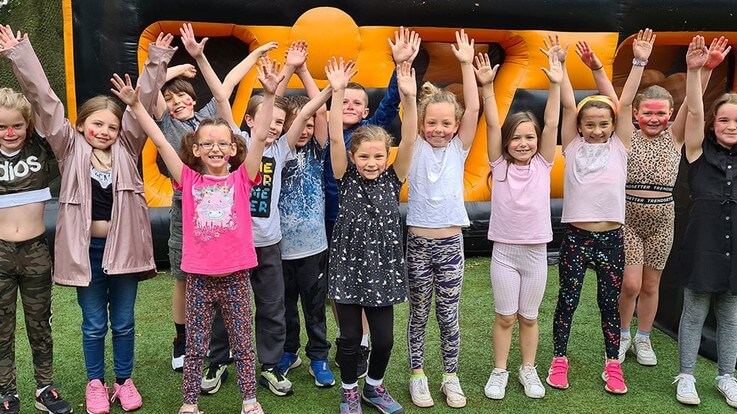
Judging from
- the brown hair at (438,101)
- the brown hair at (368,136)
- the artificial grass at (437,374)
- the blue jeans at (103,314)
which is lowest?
the artificial grass at (437,374)

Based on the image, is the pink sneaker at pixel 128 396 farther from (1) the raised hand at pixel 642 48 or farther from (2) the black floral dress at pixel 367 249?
(1) the raised hand at pixel 642 48

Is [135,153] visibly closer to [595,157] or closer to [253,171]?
[253,171]

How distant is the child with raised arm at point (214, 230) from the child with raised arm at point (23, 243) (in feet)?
1.84

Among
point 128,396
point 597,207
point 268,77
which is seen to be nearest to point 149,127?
point 268,77

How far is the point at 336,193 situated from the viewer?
3672 millimetres

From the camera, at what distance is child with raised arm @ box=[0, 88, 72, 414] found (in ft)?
10.1

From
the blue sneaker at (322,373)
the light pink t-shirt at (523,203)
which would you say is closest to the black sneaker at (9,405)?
the blue sneaker at (322,373)

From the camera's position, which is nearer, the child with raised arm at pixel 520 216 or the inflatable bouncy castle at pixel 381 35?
the child with raised arm at pixel 520 216

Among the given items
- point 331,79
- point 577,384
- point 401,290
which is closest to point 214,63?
point 331,79

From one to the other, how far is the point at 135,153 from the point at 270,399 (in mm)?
1402

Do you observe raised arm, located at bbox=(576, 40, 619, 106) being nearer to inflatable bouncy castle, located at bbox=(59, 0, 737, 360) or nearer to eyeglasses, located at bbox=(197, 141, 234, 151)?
inflatable bouncy castle, located at bbox=(59, 0, 737, 360)

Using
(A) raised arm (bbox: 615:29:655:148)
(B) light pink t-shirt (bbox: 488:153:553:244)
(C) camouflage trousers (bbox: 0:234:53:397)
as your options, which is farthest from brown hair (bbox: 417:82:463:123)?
A: (C) camouflage trousers (bbox: 0:234:53:397)

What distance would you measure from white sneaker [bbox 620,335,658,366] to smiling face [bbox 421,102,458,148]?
1.79m

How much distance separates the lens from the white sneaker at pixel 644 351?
394 centimetres
